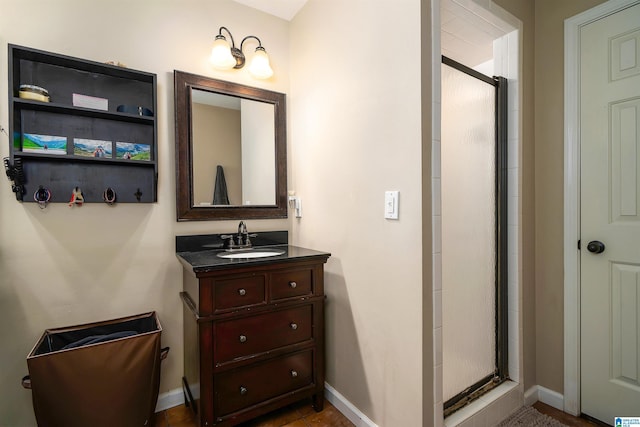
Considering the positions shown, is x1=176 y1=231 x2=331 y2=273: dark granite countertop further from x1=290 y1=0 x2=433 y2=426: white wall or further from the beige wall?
the beige wall

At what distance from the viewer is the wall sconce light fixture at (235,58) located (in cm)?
185

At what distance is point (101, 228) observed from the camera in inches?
63.4

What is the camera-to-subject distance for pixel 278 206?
84.6 inches

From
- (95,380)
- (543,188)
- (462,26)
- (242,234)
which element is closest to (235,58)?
(242,234)

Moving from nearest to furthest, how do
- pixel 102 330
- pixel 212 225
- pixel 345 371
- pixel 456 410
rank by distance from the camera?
1. pixel 456 410
2. pixel 102 330
3. pixel 345 371
4. pixel 212 225

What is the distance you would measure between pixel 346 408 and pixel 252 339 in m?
0.68

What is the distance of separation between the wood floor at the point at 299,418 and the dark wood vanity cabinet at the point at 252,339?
7cm

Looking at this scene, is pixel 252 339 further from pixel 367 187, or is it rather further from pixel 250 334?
pixel 367 187

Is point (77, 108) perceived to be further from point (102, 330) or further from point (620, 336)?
point (620, 336)

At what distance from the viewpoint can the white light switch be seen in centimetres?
136

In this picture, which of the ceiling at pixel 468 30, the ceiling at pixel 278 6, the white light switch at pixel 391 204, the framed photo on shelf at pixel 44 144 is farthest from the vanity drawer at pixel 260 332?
the ceiling at pixel 278 6

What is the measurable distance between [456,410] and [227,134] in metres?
2.01

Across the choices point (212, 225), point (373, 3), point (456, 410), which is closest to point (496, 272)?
point (456, 410)

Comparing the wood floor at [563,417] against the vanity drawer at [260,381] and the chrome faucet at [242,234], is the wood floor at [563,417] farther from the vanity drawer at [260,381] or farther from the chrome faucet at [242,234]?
the chrome faucet at [242,234]
